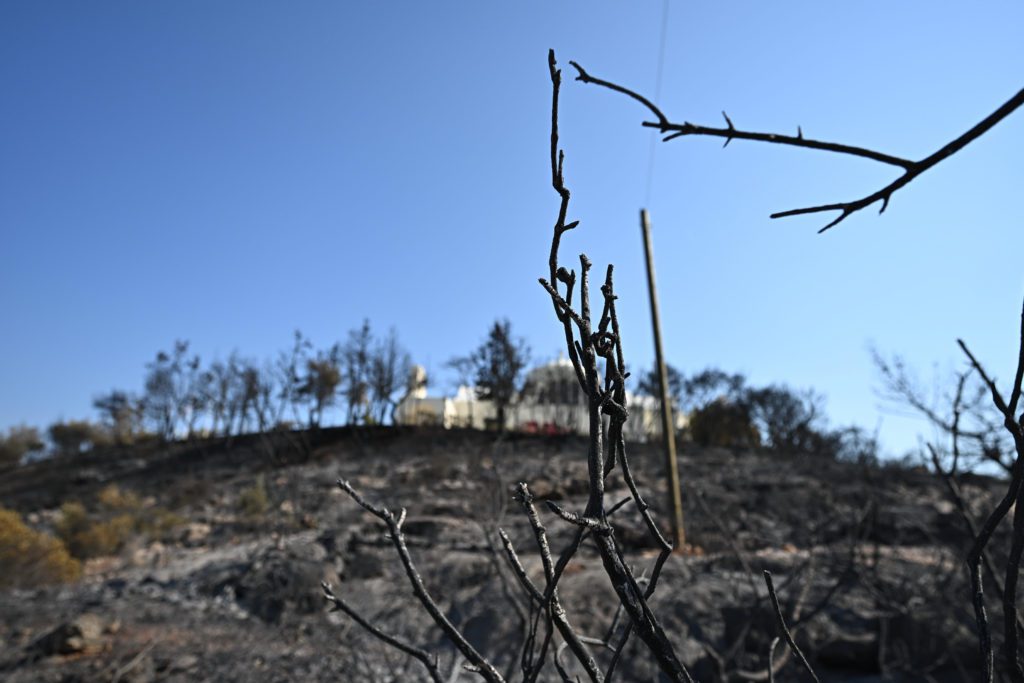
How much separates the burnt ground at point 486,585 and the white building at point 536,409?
9.21 metres

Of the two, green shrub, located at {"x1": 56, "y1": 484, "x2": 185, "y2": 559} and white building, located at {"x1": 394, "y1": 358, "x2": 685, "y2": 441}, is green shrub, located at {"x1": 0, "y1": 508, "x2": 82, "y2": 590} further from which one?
white building, located at {"x1": 394, "y1": 358, "x2": 685, "y2": 441}

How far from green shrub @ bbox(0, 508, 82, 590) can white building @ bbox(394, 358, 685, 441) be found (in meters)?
16.8

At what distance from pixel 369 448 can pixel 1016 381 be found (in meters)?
24.2

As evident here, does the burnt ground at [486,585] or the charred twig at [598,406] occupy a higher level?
the charred twig at [598,406]

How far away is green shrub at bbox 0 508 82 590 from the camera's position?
958cm

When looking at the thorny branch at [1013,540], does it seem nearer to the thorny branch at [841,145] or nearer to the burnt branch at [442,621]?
the thorny branch at [841,145]

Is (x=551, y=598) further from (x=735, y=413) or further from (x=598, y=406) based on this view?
(x=735, y=413)

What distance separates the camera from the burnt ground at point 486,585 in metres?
5.45

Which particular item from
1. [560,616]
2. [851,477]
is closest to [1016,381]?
[560,616]

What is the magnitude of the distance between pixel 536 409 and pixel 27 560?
22.3 m

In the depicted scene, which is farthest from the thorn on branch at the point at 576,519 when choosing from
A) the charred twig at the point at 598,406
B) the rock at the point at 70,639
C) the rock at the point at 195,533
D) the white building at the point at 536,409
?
the white building at the point at 536,409

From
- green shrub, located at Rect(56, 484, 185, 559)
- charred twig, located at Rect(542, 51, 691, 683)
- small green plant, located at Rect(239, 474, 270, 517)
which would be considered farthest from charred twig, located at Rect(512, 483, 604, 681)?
small green plant, located at Rect(239, 474, 270, 517)

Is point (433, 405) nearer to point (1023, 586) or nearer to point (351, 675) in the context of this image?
point (351, 675)

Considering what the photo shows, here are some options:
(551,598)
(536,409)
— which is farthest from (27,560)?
(536,409)
